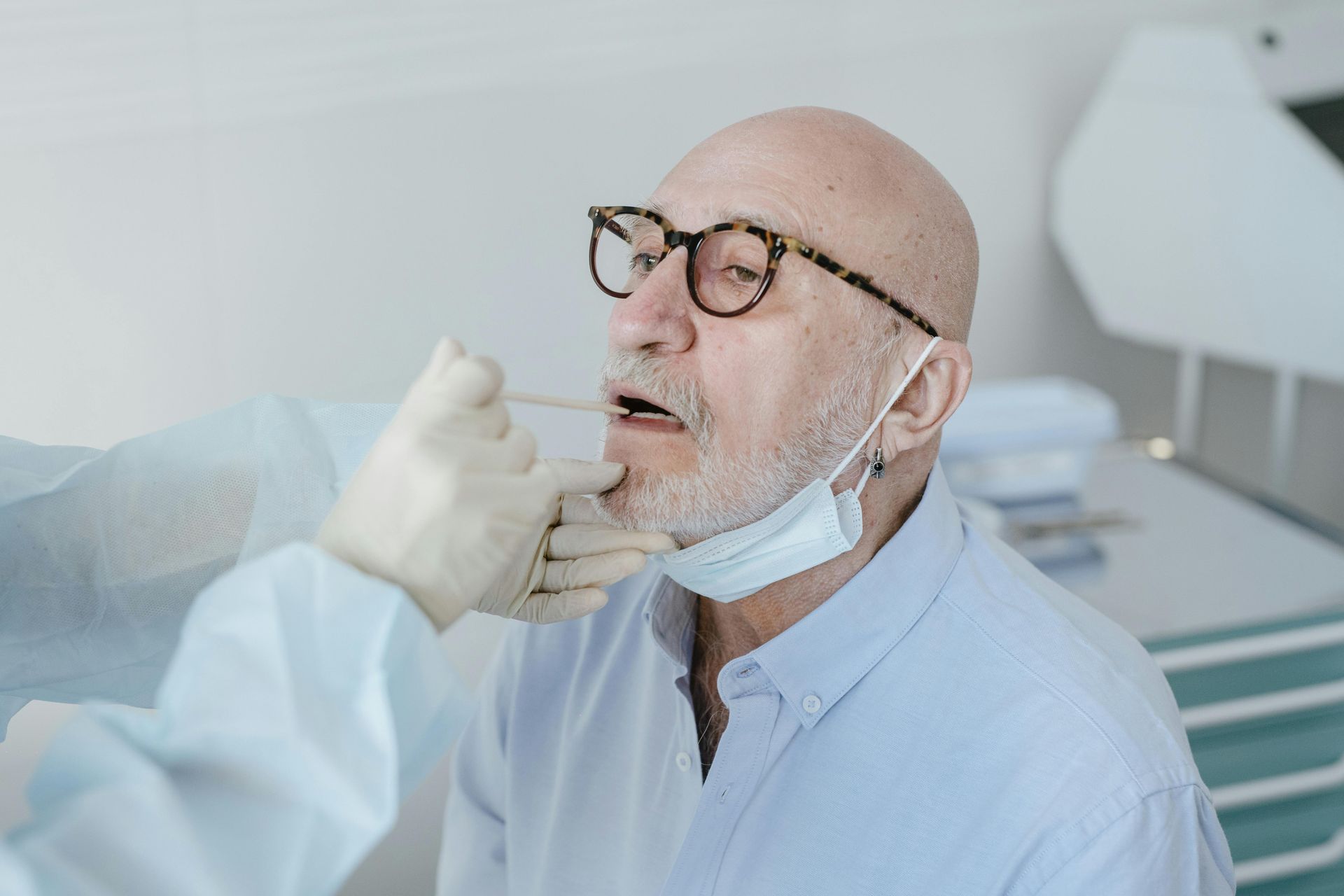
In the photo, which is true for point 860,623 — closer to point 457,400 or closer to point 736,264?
point 736,264

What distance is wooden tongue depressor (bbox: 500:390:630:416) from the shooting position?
2.78 ft

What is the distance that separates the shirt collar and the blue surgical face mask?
5 cm

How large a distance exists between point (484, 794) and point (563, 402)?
0.66 metres

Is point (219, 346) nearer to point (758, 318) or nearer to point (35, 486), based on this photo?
point (35, 486)

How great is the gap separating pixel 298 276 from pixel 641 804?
43.9 inches

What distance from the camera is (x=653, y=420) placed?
3.40 ft

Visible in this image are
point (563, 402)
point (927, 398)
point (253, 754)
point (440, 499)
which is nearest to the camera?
point (253, 754)

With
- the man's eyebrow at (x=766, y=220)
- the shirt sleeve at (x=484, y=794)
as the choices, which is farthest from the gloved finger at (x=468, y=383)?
the shirt sleeve at (x=484, y=794)

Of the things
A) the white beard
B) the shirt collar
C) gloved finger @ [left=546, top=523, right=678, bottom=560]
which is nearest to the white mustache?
the white beard

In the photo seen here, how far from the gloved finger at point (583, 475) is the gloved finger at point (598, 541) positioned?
0.14 ft

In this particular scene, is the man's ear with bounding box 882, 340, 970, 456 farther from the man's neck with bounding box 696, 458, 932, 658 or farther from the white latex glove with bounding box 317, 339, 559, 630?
the white latex glove with bounding box 317, 339, 559, 630

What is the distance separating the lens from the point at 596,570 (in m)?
0.98

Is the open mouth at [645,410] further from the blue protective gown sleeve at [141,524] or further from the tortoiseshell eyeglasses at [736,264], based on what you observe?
the blue protective gown sleeve at [141,524]

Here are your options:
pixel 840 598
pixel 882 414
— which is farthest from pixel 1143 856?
pixel 882 414
